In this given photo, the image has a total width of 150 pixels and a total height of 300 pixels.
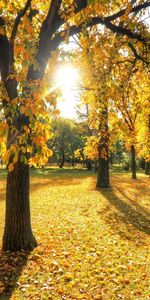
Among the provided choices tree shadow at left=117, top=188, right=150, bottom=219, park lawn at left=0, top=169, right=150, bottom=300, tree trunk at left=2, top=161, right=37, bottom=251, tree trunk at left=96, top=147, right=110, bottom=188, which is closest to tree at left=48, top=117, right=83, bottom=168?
tree trunk at left=96, top=147, right=110, bottom=188

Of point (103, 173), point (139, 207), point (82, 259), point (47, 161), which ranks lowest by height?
point (82, 259)

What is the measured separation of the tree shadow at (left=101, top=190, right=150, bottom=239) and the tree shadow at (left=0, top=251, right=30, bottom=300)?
4.24m

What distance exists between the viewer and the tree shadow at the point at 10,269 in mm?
5984

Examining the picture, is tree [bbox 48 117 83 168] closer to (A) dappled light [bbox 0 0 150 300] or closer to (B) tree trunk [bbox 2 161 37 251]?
(A) dappled light [bbox 0 0 150 300]

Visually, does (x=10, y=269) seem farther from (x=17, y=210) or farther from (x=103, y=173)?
(x=103, y=173)

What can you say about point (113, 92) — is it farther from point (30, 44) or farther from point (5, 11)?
point (30, 44)

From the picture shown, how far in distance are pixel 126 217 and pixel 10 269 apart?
774 centimetres

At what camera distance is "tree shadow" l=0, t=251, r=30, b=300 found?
5.98 m

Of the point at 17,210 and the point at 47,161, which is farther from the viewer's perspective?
the point at 17,210

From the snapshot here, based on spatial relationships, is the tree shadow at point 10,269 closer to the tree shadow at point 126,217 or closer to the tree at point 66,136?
the tree shadow at point 126,217

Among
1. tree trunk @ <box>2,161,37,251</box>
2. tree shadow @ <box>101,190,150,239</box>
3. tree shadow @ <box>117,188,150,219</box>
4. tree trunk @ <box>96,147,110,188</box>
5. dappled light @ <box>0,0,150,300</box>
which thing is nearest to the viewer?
dappled light @ <box>0,0,150,300</box>

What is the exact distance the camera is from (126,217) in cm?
1359

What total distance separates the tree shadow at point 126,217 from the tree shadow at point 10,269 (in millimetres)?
4240

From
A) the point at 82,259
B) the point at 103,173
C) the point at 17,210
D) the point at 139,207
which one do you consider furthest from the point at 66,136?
the point at 82,259
